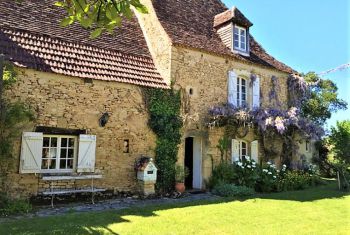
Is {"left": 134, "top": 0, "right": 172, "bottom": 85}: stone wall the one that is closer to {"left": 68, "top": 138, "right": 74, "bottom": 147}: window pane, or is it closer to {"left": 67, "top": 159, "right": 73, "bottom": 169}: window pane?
{"left": 68, "top": 138, "right": 74, "bottom": 147}: window pane

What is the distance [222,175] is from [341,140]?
851 centimetres

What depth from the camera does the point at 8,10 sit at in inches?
404

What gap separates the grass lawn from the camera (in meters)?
6.50

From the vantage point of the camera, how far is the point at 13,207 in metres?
8.02

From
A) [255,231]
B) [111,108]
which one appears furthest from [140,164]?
[255,231]

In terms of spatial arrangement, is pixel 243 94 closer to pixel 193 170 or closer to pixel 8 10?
pixel 193 170

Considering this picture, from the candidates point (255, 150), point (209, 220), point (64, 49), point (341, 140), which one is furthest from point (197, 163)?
point (341, 140)

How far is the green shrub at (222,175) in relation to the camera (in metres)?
12.2

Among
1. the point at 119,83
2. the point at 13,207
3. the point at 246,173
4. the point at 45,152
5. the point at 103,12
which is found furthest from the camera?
the point at 246,173

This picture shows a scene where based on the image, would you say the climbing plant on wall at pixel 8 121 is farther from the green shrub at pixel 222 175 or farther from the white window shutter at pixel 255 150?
the white window shutter at pixel 255 150

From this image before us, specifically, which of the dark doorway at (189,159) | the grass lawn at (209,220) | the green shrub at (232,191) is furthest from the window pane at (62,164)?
A: the dark doorway at (189,159)

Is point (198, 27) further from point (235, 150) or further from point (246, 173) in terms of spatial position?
point (246, 173)

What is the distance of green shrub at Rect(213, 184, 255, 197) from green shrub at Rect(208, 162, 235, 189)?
0.69 meters

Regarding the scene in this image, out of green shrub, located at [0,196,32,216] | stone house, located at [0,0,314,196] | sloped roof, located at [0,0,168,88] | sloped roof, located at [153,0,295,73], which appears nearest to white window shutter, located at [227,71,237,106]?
stone house, located at [0,0,314,196]
